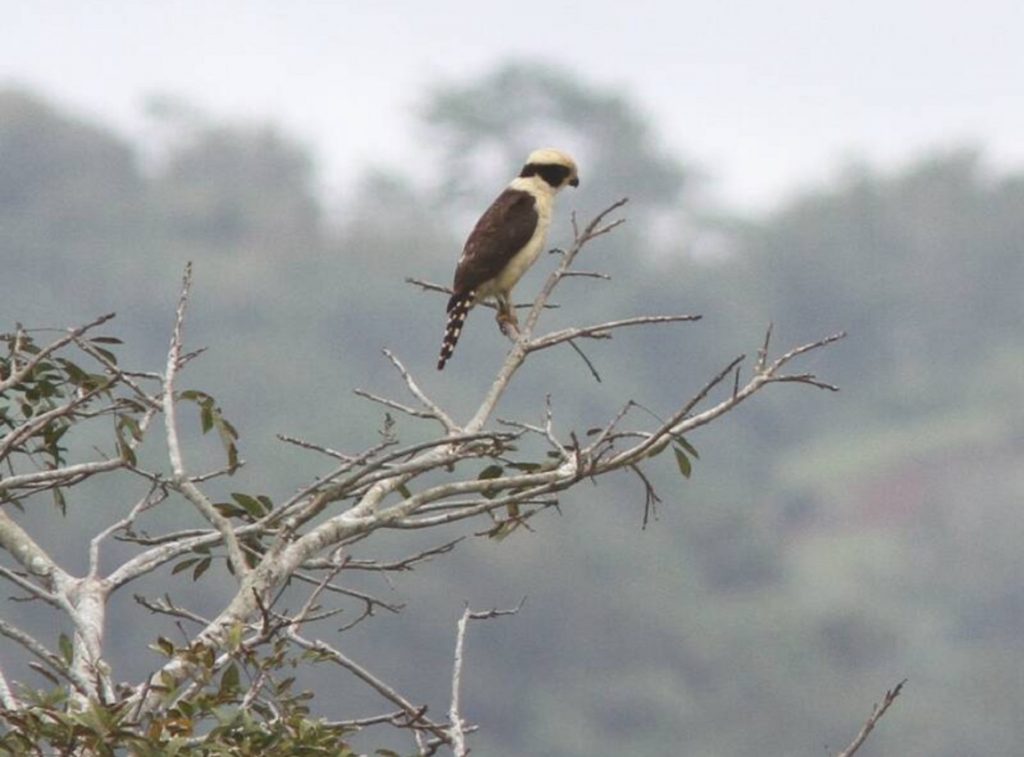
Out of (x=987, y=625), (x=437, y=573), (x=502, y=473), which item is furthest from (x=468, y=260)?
(x=987, y=625)

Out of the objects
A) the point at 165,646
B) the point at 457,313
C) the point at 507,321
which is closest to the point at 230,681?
the point at 165,646

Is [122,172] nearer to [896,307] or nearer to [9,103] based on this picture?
[9,103]

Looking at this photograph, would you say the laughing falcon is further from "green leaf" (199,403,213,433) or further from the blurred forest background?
the blurred forest background

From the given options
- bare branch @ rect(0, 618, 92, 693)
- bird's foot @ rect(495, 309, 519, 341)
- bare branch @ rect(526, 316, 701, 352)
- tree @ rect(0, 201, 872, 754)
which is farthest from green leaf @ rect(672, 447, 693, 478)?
bird's foot @ rect(495, 309, 519, 341)

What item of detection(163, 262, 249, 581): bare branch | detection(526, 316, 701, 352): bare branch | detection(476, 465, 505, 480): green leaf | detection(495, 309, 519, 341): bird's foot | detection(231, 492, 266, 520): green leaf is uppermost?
detection(495, 309, 519, 341): bird's foot

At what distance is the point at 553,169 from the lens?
9.69m

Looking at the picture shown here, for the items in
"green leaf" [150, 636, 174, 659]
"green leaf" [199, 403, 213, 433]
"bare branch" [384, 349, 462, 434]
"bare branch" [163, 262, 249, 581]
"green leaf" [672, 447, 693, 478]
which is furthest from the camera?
"green leaf" [672, 447, 693, 478]

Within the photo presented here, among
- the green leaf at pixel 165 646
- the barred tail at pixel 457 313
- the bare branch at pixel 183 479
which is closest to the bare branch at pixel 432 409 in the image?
the bare branch at pixel 183 479

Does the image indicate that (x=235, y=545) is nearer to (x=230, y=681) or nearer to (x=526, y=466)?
(x=230, y=681)

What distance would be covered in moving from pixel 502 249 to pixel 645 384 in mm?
73232

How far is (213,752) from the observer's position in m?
4.62

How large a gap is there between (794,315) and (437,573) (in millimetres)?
34821

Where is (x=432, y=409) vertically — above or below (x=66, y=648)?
above

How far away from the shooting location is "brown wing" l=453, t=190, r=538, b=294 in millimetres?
9039
